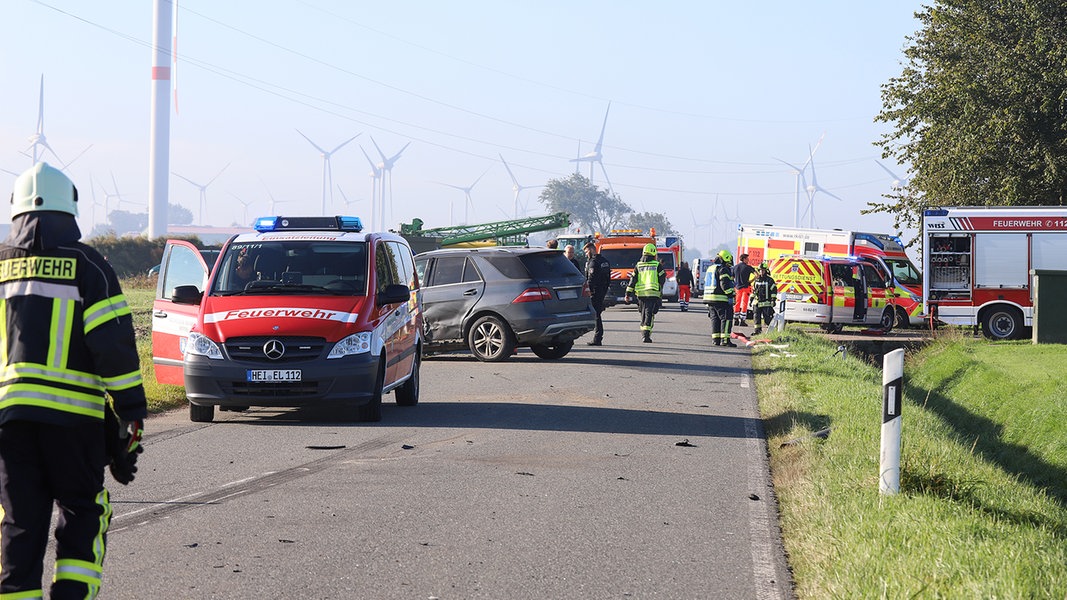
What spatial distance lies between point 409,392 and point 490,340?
5866mm

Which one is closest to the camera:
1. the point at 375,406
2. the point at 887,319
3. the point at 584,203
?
the point at 375,406

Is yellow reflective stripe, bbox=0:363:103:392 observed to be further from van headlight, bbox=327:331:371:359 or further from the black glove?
van headlight, bbox=327:331:371:359

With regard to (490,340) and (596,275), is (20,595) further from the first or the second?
(596,275)

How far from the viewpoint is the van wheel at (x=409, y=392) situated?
1319 centimetres

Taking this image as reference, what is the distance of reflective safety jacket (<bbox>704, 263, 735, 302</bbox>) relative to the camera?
23.5 meters

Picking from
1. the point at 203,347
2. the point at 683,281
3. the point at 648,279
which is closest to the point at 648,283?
the point at 648,279

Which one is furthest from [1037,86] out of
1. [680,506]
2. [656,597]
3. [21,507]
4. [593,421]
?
[21,507]

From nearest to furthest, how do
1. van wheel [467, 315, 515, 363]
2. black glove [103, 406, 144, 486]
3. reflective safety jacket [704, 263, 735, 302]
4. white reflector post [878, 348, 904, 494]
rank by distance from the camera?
black glove [103, 406, 144, 486] → white reflector post [878, 348, 904, 494] → van wheel [467, 315, 515, 363] → reflective safety jacket [704, 263, 735, 302]

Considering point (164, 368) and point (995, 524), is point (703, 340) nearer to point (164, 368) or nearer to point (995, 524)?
point (164, 368)

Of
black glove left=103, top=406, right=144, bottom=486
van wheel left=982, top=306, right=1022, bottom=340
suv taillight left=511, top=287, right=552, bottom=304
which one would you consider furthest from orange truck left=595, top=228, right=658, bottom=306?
black glove left=103, top=406, right=144, bottom=486

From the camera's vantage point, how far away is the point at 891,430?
7.58 metres

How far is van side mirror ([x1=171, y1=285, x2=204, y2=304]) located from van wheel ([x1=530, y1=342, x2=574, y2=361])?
8744mm

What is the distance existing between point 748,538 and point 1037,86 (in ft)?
100.0

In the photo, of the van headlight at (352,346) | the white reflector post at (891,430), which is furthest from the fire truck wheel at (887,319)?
the white reflector post at (891,430)
